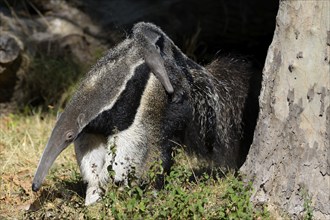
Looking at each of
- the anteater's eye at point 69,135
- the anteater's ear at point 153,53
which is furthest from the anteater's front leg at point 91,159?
the anteater's ear at point 153,53

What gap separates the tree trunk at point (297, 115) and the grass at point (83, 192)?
30 centimetres

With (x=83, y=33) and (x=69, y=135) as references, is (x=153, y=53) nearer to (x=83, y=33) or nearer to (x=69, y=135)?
(x=69, y=135)

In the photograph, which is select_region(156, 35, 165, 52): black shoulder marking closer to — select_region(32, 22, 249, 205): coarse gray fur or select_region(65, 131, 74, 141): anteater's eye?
select_region(32, 22, 249, 205): coarse gray fur

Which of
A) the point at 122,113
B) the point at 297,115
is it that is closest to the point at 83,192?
the point at 122,113

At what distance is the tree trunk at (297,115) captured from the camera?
18.1ft

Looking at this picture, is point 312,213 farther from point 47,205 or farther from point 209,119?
point 47,205

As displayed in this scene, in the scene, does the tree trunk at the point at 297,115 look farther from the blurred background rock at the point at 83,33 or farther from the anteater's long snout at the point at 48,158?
the blurred background rock at the point at 83,33

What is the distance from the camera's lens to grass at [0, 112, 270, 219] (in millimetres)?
5395

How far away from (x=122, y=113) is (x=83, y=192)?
1045 mm

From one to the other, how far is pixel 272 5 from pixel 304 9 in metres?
5.10

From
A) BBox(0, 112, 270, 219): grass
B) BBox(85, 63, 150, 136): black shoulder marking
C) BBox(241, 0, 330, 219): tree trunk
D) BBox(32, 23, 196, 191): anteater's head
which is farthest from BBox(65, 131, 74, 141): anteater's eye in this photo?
BBox(241, 0, 330, 219): tree trunk

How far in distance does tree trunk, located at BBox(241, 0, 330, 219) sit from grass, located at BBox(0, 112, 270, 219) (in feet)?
1.00

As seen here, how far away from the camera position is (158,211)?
213 inches

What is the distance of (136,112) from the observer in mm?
6441
